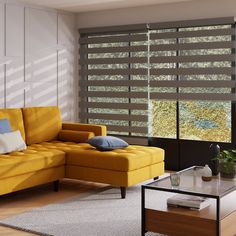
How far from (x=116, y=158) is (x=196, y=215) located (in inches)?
67.0

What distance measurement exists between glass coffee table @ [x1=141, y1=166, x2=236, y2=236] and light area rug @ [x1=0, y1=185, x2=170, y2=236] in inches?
12.2

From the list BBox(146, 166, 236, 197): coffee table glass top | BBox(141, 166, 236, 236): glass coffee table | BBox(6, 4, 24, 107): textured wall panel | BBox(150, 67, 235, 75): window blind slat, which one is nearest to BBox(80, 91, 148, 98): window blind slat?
BBox(150, 67, 235, 75): window blind slat

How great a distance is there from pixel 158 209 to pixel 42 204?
1650 mm

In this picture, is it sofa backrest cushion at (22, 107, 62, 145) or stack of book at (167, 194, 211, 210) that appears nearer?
stack of book at (167, 194, 211, 210)

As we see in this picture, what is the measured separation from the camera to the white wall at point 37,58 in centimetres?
648

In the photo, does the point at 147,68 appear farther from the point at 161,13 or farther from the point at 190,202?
the point at 190,202

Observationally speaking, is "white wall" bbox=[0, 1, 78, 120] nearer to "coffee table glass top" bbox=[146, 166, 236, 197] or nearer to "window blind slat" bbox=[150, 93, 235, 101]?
"window blind slat" bbox=[150, 93, 235, 101]

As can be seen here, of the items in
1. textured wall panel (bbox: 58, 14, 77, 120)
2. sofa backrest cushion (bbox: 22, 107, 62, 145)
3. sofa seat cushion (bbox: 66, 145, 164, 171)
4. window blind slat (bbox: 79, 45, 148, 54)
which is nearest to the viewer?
sofa seat cushion (bbox: 66, 145, 164, 171)

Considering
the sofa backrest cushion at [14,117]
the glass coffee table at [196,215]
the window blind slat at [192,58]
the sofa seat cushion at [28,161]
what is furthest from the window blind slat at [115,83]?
the glass coffee table at [196,215]

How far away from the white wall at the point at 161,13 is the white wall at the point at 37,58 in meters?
0.40

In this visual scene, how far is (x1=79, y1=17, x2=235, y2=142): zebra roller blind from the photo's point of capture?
6.41 metres

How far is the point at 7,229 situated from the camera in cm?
410

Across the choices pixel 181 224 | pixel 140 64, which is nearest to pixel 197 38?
pixel 140 64

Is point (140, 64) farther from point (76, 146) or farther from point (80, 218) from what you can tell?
point (80, 218)
